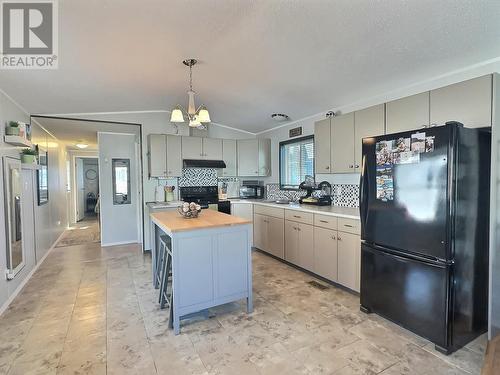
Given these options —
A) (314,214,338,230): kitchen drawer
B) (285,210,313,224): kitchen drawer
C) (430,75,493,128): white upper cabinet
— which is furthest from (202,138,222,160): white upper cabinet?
(430,75,493,128): white upper cabinet

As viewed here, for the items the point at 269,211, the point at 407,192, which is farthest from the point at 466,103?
the point at 269,211

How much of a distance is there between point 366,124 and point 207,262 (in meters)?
2.25

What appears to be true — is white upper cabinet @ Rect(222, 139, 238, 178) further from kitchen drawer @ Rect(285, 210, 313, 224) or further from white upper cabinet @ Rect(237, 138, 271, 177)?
kitchen drawer @ Rect(285, 210, 313, 224)

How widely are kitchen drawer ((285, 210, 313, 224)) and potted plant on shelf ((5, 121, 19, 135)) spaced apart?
3320 mm

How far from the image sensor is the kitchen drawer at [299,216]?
3.43 metres

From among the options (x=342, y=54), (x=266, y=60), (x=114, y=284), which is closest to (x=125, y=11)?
(x=266, y=60)

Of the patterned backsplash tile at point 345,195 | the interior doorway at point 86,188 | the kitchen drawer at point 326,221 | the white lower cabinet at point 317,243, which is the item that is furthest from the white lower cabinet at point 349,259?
the interior doorway at point 86,188

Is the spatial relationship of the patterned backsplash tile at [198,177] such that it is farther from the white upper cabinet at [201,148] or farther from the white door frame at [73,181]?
the white door frame at [73,181]

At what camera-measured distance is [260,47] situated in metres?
2.33

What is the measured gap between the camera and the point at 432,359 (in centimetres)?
190

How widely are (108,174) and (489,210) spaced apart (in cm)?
576

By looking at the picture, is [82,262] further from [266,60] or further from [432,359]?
[432,359]

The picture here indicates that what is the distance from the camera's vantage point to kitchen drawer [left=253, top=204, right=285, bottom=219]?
3.97 metres

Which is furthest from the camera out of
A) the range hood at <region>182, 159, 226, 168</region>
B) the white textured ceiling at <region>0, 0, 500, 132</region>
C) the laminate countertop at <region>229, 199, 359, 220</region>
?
the range hood at <region>182, 159, 226, 168</region>
